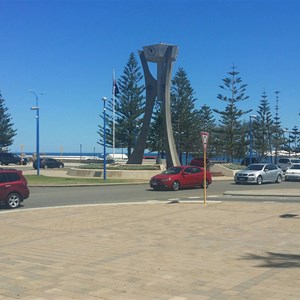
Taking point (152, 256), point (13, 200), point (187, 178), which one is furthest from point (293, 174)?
point (152, 256)

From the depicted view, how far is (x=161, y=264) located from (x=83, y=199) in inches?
563

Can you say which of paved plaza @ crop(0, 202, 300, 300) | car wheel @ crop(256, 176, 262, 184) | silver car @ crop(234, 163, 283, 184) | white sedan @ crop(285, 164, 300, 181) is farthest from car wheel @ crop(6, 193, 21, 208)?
white sedan @ crop(285, 164, 300, 181)

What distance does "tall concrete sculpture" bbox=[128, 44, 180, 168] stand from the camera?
41344mm

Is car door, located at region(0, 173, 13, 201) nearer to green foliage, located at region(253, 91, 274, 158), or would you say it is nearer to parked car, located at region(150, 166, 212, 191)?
parked car, located at region(150, 166, 212, 191)

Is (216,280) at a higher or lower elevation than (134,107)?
lower

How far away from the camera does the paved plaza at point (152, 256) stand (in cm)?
615

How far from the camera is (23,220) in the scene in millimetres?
13930

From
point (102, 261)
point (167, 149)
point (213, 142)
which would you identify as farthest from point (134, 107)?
point (102, 261)

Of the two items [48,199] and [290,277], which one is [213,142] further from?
[290,277]

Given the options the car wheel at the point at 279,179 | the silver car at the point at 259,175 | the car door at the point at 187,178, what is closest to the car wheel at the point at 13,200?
the car door at the point at 187,178

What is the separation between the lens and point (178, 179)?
27.2 metres

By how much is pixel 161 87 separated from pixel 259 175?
13894mm

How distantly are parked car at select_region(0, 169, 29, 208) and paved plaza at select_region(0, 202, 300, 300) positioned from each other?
3141 mm

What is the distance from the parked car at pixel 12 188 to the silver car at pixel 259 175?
59.3ft
